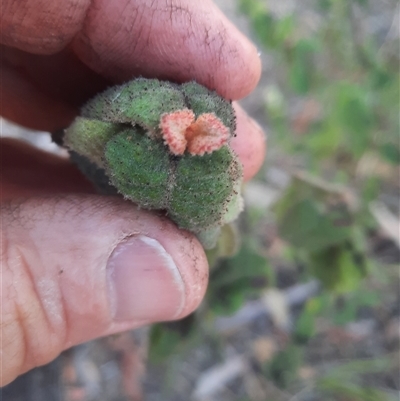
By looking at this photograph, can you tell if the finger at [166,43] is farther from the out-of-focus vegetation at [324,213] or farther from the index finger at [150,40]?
the out-of-focus vegetation at [324,213]

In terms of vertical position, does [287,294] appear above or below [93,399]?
above

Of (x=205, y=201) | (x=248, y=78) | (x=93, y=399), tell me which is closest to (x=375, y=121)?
(x=248, y=78)

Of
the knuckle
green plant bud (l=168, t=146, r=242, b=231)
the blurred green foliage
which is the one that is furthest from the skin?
the blurred green foliage

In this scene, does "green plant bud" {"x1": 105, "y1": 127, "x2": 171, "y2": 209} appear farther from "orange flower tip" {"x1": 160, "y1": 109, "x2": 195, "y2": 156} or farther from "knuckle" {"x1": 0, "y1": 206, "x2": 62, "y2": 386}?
"knuckle" {"x1": 0, "y1": 206, "x2": 62, "y2": 386}

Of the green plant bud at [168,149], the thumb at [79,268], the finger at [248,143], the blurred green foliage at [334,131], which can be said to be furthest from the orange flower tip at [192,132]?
the blurred green foliage at [334,131]

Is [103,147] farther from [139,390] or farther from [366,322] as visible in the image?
[366,322]

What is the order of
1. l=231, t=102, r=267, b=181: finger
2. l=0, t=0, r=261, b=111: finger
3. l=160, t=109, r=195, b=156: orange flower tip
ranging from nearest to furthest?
l=160, t=109, r=195, b=156: orange flower tip < l=0, t=0, r=261, b=111: finger < l=231, t=102, r=267, b=181: finger
